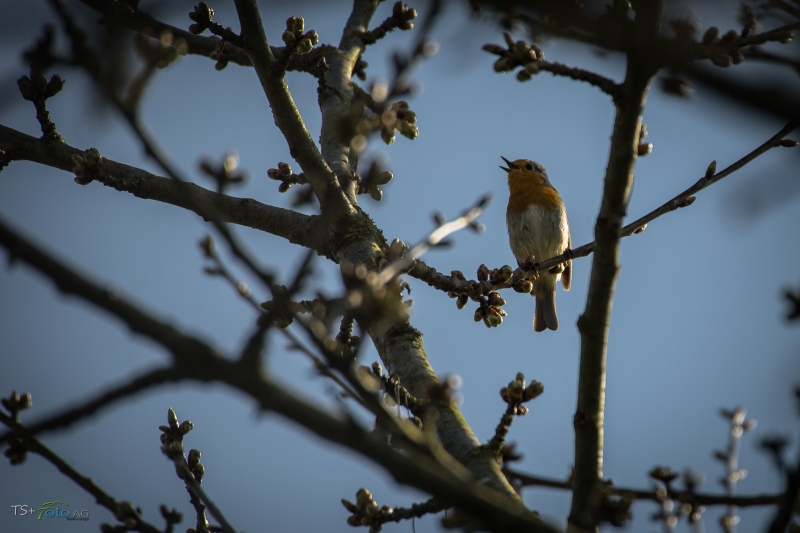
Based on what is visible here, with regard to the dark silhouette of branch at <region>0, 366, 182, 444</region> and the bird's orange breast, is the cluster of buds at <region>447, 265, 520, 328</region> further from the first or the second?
the bird's orange breast

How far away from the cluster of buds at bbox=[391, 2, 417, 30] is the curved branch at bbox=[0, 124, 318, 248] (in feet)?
4.66

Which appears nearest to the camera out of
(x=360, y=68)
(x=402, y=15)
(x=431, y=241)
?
(x=431, y=241)

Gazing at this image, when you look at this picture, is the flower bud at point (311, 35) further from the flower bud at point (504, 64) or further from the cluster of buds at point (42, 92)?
the flower bud at point (504, 64)

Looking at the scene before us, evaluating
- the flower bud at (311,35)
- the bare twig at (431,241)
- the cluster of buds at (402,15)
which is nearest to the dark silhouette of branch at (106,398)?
the bare twig at (431,241)

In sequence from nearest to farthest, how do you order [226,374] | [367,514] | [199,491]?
[226,374]
[199,491]
[367,514]

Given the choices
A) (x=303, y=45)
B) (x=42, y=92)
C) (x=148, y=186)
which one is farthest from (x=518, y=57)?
(x=42, y=92)

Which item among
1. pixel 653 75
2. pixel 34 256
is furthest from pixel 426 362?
pixel 34 256

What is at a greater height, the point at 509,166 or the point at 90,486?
the point at 509,166

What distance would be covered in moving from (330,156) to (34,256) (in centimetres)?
302

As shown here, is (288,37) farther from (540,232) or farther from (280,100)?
(540,232)

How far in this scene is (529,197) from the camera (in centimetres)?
805

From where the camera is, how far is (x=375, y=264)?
3.44 meters

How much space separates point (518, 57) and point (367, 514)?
1.88 metres

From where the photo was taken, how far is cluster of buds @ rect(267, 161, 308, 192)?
4.42m
